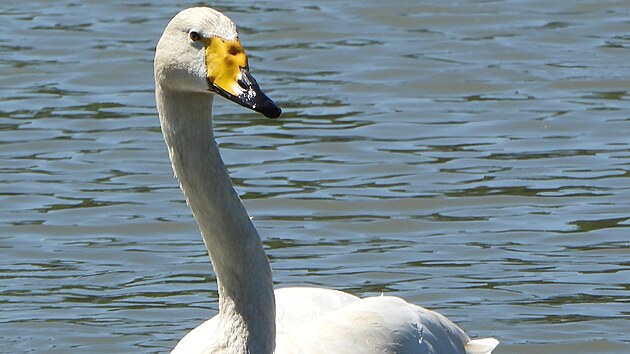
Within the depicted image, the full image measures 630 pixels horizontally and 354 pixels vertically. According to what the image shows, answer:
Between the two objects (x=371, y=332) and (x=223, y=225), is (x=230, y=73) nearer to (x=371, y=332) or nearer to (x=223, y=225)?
(x=223, y=225)

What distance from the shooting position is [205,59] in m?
5.62

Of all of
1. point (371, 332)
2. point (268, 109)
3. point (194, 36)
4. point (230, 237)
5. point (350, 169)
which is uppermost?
point (194, 36)

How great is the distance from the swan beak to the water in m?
2.71

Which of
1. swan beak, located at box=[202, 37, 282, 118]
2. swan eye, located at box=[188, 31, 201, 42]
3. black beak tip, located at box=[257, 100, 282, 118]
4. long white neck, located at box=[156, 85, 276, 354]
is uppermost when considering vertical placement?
swan eye, located at box=[188, 31, 201, 42]

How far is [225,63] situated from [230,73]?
42 mm

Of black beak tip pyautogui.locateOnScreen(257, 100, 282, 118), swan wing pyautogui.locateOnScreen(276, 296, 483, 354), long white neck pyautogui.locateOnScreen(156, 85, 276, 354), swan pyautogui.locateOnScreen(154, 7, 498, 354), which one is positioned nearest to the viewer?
black beak tip pyautogui.locateOnScreen(257, 100, 282, 118)

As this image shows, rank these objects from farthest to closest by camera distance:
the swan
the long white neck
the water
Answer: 1. the water
2. the long white neck
3. the swan

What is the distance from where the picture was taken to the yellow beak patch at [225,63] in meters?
5.53

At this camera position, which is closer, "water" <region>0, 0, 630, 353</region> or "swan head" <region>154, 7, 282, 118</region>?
"swan head" <region>154, 7, 282, 118</region>

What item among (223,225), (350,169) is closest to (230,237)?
(223,225)

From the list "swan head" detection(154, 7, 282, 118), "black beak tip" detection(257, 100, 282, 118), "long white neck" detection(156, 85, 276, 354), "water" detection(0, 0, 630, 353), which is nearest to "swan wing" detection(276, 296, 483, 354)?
"long white neck" detection(156, 85, 276, 354)

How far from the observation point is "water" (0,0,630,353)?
8484 millimetres

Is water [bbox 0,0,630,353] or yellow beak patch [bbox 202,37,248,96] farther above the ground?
yellow beak patch [bbox 202,37,248,96]

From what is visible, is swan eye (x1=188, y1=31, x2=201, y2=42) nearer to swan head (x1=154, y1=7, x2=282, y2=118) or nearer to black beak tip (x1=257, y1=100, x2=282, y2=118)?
swan head (x1=154, y1=7, x2=282, y2=118)
